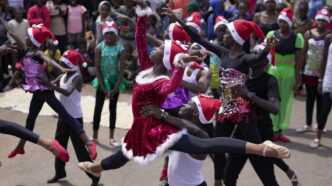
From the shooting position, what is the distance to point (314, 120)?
1077 centimetres

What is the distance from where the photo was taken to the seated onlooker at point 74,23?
13.8 m

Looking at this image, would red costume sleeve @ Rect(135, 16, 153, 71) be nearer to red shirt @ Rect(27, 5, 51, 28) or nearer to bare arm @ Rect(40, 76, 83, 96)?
bare arm @ Rect(40, 76, 83, 96)

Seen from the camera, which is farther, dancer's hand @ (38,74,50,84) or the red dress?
dancer's hand @ (38,74,50,84)

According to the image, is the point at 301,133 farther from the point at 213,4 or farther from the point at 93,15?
the point at 93,15

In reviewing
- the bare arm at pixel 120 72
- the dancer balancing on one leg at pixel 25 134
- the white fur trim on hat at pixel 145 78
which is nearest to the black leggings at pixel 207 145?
the white fur trim on hat at pixel 145 78

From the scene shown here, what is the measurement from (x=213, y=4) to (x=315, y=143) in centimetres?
522

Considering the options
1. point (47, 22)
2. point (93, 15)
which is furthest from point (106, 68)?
point (93, 15)

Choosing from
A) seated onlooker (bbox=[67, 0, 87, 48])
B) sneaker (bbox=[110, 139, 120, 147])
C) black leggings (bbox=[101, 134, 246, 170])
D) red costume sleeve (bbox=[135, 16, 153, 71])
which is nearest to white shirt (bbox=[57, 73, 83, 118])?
sneaker (bbox=[110, 139, 120, 147])

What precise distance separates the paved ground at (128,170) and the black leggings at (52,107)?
0.66 meters

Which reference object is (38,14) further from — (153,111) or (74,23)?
(153,111)

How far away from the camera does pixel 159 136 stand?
538cm

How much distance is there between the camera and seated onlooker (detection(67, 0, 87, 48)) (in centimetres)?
1380

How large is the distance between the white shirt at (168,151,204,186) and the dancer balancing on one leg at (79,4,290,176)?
0.59 ft

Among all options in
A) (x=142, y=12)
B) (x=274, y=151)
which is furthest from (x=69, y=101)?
(x=274, y=151)
